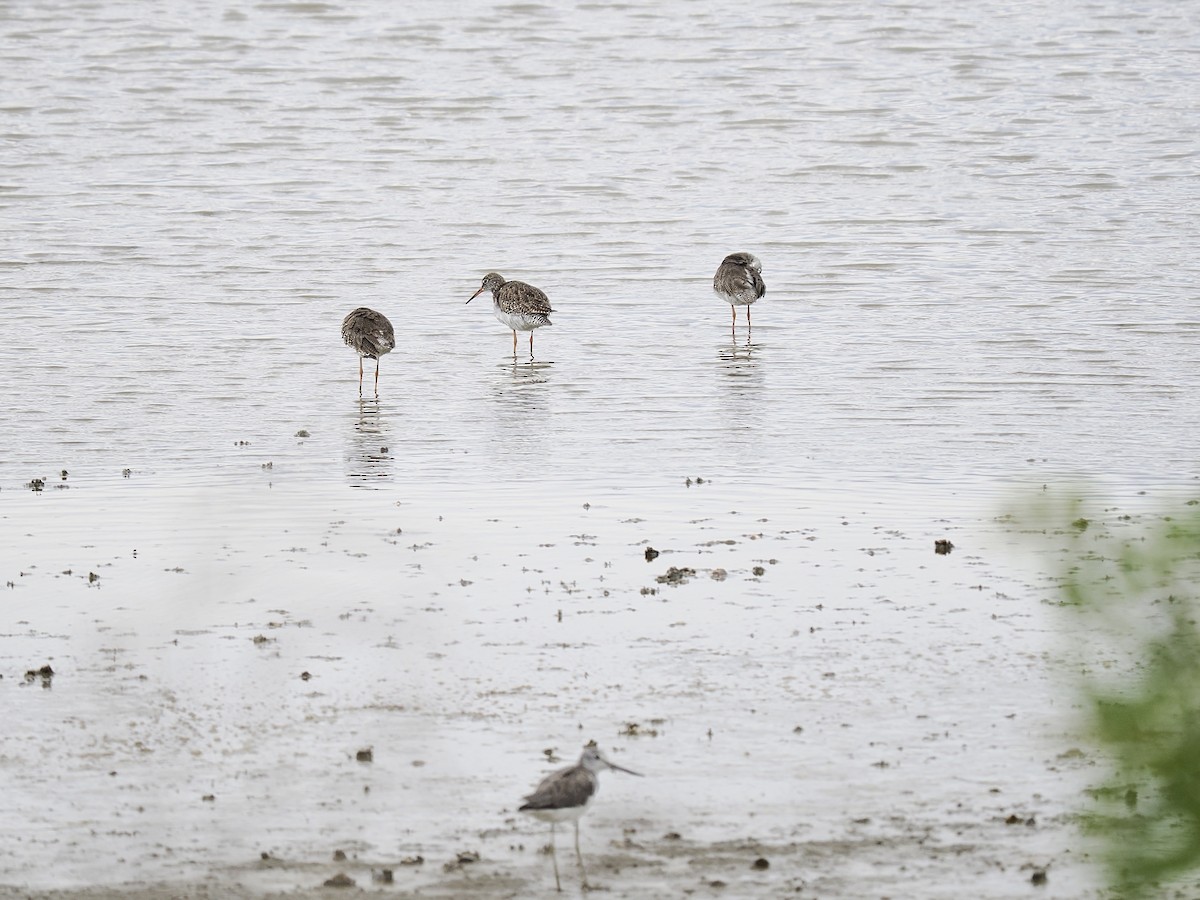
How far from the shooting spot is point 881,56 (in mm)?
38812

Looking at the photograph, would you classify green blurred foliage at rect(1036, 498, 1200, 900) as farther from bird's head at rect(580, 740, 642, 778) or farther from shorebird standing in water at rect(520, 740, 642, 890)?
bird's head at rect(580, 740, 642, 778)

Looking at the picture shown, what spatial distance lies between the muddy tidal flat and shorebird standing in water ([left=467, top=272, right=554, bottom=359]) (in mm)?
7145

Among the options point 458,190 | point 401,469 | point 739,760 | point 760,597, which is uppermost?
point 458,190

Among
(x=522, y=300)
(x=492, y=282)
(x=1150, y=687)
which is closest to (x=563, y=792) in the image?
(x=1150, y=687)

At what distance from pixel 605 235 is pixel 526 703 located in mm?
18201

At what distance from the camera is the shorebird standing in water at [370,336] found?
56.7ft

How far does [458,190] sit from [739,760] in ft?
73.6

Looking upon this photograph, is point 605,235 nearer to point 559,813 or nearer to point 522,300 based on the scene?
point 522,300

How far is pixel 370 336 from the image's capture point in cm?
1730

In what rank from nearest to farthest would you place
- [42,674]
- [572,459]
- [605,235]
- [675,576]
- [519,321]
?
[42,674] → [675,576] → [572,459] → [519,321] → [605,235]

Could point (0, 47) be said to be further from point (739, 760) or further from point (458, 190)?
point (739, 760)

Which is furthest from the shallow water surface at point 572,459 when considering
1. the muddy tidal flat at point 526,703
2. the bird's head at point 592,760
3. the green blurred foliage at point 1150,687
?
the bird's head at point 592,760

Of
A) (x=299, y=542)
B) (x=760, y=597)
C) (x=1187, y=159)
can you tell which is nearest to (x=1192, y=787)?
(x=760, y=597)

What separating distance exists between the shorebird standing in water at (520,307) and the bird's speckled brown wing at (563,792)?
12.7m
